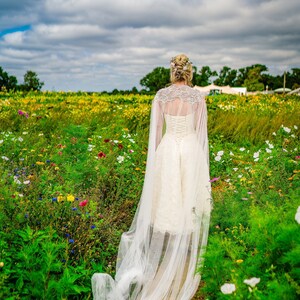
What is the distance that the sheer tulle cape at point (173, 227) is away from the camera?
391 centimetres

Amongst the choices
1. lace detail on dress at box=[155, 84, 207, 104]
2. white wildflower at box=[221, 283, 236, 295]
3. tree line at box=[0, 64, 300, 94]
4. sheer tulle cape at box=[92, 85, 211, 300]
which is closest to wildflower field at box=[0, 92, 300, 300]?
white wildflower at box=[221, 283, 236, 295]

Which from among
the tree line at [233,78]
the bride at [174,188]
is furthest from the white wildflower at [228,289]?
the tree line at [233,78]

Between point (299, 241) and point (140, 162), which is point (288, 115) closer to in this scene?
point (140, 162)

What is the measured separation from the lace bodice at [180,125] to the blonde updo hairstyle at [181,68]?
0.37 meters

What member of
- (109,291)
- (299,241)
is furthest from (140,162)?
(299,241)

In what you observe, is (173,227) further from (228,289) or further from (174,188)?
(228,289)

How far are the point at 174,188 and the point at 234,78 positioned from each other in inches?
4338

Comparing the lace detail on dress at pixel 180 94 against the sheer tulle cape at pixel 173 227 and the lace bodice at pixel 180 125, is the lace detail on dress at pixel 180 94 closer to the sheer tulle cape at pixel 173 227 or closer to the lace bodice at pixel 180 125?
the sheer tulle cape at pixel 173 227

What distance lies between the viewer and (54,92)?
25656 millimetres

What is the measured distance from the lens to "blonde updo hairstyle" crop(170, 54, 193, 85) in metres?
4.38

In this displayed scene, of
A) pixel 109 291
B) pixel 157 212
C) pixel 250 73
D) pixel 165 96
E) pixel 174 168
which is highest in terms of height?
pixel 250 73

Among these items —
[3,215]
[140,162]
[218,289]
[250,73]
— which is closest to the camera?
[218,289]

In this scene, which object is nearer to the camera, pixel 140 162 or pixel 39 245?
pixel 39 245

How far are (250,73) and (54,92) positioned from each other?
82105 millimetres
